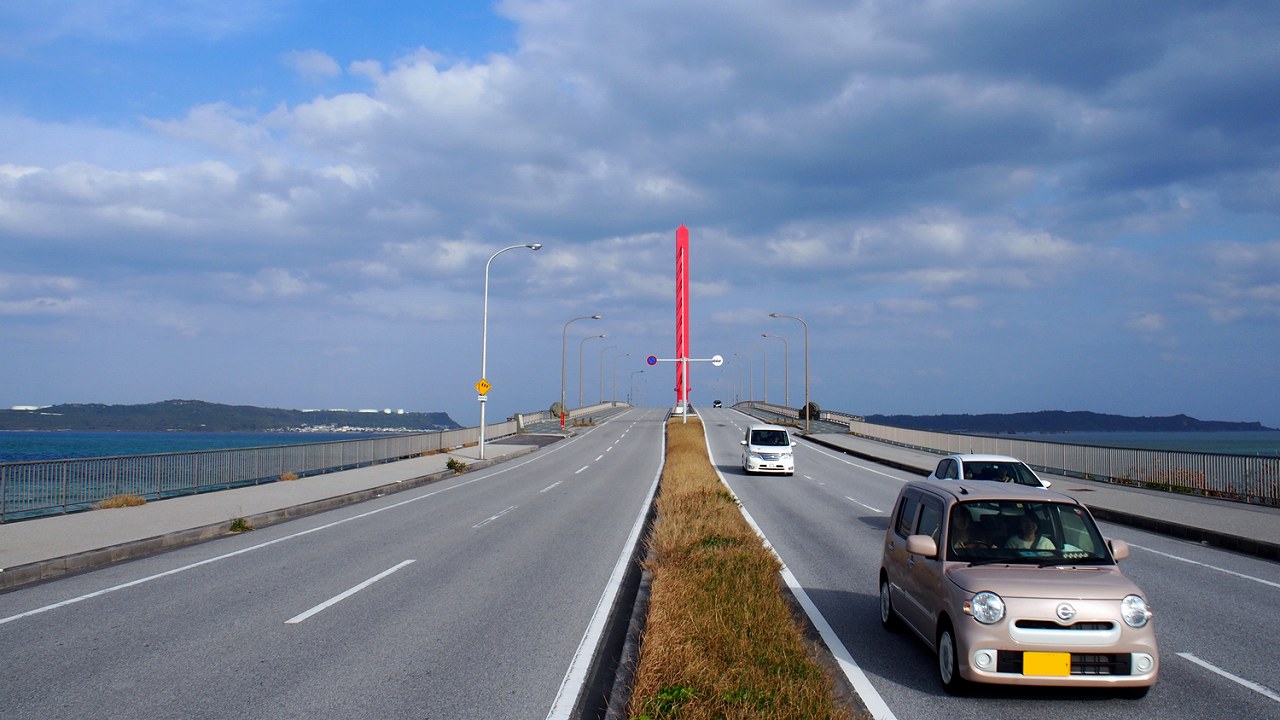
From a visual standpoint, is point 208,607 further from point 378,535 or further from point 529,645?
point 378,535

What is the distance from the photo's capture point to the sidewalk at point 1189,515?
14297 millimetres

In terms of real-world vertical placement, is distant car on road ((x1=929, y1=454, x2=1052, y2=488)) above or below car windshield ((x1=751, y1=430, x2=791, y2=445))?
above

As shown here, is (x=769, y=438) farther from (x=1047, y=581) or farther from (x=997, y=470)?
(x=1047, y=581)

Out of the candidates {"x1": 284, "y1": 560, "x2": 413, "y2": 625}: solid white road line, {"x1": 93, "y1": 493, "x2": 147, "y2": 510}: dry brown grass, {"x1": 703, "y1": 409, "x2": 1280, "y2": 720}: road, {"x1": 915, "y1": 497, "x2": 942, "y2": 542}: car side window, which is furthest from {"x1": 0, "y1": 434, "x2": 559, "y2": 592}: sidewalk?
{"x1": 915, "y1": 497, "x2": 942, "y2": 542}: car side window

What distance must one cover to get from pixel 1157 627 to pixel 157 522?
15.4m

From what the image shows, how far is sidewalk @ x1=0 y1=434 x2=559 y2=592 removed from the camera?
11.5 m

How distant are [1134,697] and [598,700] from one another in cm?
376

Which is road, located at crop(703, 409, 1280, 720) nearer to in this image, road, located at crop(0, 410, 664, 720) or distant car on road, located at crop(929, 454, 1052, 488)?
distant car on road, located at crop(929, 454, 1052, 488)

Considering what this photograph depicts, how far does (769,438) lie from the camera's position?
3084 cm

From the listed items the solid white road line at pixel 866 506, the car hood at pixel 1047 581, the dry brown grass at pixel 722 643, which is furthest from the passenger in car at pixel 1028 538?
the solid white road line at pixel 866 506

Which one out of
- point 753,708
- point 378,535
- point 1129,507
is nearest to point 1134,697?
point 753,708

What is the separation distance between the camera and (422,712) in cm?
566

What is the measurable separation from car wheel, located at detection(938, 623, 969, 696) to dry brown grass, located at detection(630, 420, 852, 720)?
947 mm

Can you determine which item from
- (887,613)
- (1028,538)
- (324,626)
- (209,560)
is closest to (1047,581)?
(1028,538)
